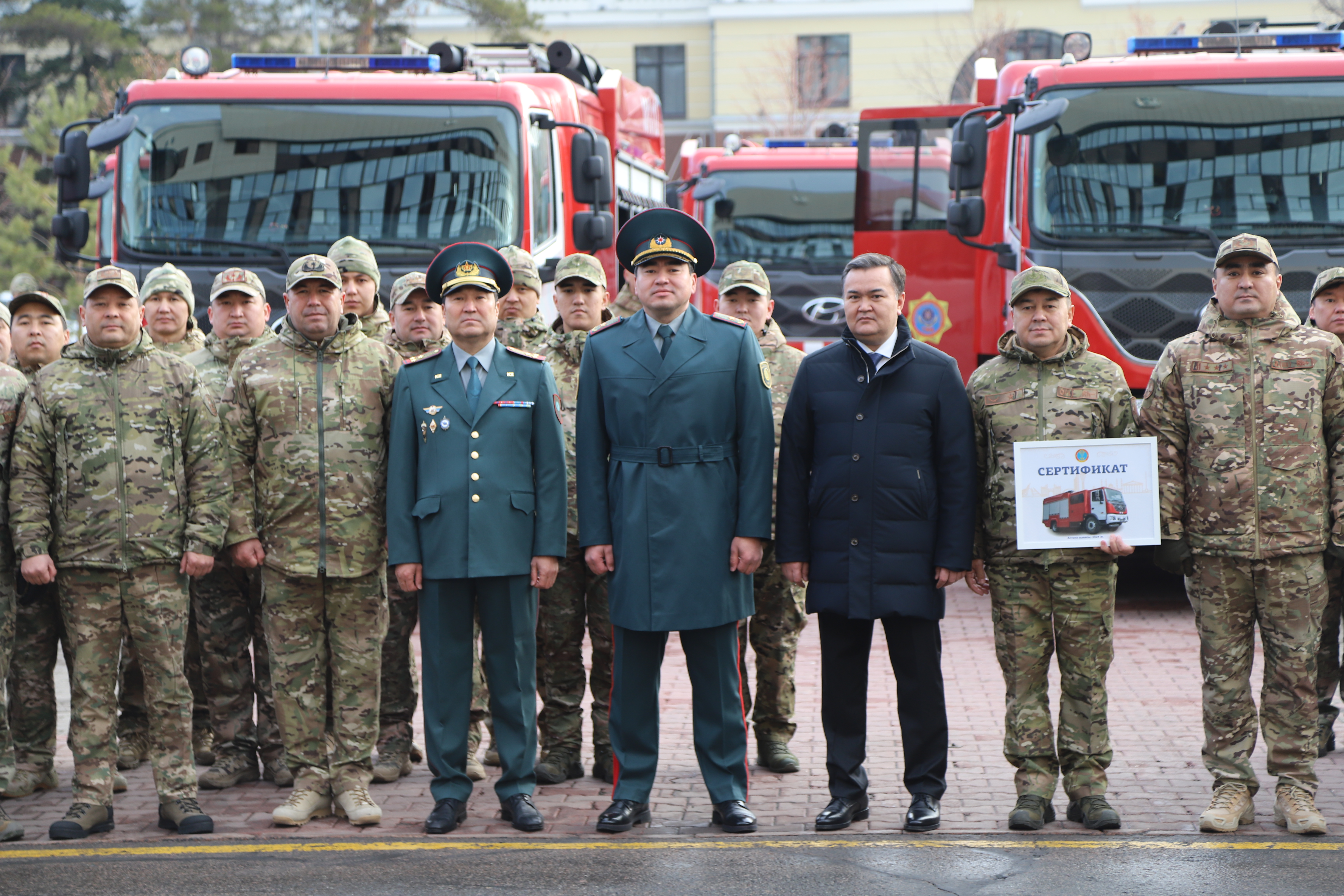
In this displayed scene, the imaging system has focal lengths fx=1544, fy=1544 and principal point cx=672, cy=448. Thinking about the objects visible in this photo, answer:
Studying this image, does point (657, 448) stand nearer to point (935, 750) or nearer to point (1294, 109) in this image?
point (935, 750)

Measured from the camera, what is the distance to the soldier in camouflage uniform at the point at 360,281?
23.2ft

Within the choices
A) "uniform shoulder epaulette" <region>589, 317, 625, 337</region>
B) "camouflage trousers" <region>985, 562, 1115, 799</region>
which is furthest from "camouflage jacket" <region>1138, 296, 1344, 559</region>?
"uniform shoulder epaulette" <region>589, 317, 625, 337</region>

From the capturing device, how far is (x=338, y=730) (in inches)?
237

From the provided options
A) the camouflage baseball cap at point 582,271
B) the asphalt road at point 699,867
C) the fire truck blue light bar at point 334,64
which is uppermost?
the fire truck blue light bar at point 334,64

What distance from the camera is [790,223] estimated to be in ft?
50.6

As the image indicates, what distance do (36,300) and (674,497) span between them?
119 inches

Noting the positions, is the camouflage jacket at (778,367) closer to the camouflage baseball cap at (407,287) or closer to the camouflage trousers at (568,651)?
the camouflage trousers at (568,651)

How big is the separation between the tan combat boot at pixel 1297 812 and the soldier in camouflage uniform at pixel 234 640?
3.91 meters

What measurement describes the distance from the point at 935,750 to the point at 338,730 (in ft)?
7.53

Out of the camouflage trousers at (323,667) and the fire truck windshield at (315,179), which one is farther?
the fire truck windshield at (315,179)

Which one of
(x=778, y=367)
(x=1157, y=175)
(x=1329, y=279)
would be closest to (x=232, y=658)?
(x=778, y=367)

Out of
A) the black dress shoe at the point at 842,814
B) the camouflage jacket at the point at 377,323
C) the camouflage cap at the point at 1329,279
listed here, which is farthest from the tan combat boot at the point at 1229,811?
the camouflage jacket at the point at 377,323

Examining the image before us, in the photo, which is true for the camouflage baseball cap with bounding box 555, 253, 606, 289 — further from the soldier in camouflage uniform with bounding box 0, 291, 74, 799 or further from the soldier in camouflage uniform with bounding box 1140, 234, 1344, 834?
the soldier in camouflage uniform with bounding box 1140, 234, 1344, 834

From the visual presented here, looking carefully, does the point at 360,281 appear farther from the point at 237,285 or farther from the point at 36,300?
the point at 36,300
